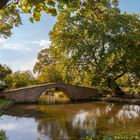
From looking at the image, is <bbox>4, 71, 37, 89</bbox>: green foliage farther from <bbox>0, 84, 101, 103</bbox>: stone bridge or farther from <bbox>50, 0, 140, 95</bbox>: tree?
<bbox>50, 0, 140, 95</bbox>: tree

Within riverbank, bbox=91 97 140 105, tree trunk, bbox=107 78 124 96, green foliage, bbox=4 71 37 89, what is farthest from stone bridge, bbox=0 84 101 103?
green foliage, bbox=4 71 37 89

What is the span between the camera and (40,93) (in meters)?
38.6

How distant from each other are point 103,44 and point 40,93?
9.53 m

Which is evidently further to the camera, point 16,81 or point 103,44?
point 16,81

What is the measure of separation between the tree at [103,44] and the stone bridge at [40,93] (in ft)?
13.4

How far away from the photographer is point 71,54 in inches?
1479

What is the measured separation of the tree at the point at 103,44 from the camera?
36438 millimetres

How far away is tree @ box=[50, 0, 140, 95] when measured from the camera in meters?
36.4

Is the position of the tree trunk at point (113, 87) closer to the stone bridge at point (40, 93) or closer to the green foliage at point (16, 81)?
the stone bridge at point (40, 93)

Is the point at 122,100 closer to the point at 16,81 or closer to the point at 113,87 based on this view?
the point at 113,87

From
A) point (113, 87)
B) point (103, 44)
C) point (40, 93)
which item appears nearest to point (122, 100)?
point (113, 87)

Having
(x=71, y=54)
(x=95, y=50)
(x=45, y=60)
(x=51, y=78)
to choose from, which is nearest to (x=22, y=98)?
(x=71, y=54)

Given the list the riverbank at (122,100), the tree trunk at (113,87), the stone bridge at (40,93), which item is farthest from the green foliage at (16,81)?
the tree trunk at (113,87)

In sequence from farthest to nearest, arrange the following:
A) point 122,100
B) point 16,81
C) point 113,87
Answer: point 16,81, point 113,87, point 122,100
